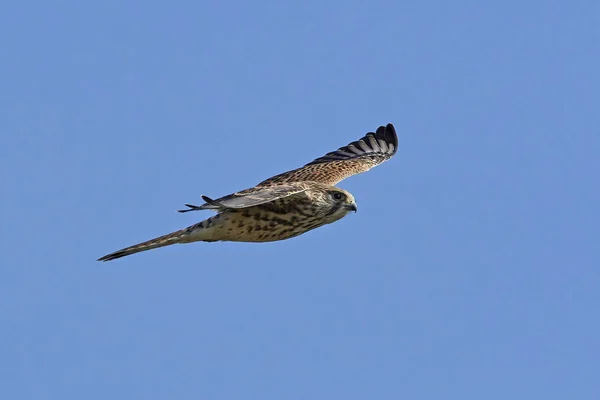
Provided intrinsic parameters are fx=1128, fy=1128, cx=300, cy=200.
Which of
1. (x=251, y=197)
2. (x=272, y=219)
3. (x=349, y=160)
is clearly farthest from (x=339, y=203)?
(x=349, y=160)

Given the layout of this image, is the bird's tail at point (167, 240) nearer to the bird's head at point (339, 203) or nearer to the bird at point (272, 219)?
the bird at point (272, 219)

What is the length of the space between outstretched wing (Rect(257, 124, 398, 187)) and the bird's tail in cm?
236

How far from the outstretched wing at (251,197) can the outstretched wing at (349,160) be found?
102 inches

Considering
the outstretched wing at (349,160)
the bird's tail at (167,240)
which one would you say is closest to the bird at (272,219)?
the bird's tail at (167,240)

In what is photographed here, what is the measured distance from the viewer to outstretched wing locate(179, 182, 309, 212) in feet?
43.2

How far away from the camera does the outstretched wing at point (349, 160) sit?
17.5 meters

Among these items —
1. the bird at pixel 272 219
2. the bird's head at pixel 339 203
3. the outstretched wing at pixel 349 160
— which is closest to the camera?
the bird at pixel 272 219

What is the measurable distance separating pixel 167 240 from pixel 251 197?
1.69 meters

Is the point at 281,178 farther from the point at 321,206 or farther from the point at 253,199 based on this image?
the point at 253,199

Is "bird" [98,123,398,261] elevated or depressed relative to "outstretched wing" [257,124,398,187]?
depressed

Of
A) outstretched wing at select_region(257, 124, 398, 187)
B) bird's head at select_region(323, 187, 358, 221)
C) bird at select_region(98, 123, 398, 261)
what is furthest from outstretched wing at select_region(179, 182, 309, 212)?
outstretched wing at select_region(257, 124, 398, 187)

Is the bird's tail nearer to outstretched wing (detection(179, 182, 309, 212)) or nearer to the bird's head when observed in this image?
outstretched wing (detection(179, 182, 309, 212))

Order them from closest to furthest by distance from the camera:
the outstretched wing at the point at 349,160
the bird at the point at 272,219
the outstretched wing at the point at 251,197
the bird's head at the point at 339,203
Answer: the outstretched wing at the point at 251,197 → the bird at the point at 272,219 → the bird's head at the point at 339,203 → the outstretched wing at the point at 349,160

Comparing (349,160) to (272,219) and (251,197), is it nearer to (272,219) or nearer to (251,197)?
(272,219)
